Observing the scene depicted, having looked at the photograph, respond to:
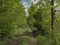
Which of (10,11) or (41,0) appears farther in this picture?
(10,11)

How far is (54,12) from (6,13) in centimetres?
300

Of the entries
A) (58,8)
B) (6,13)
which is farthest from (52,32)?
(6,13)

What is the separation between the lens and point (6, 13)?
523 inches

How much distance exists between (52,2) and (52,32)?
1.82 m

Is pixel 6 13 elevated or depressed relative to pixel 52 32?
elevated

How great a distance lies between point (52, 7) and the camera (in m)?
11.3

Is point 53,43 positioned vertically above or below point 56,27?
below

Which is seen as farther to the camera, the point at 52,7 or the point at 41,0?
the point at 41,0

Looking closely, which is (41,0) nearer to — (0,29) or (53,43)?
(53,43)

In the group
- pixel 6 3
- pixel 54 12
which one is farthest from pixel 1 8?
pixel 54 12

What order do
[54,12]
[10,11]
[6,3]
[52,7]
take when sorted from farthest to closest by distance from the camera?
[10,11] < [6,3] < [54,12] < [52,7]

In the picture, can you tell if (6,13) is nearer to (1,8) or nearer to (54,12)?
(1,8)

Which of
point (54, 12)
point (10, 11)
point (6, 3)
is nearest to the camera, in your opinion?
point (54, 12)

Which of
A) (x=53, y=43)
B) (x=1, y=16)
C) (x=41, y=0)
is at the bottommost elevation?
(x=53, y=43)
